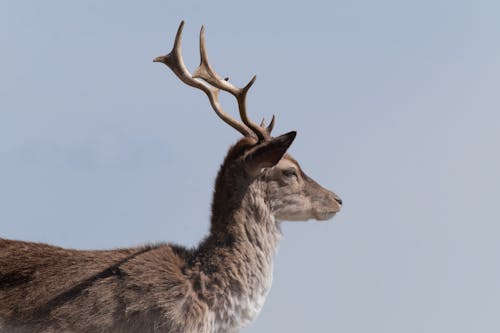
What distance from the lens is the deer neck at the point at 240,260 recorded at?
28.6ft

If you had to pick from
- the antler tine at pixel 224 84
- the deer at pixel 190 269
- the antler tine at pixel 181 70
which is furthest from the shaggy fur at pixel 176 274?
the antler tine at pixel 181 70

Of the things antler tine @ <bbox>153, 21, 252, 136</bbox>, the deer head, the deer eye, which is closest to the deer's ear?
the deer head

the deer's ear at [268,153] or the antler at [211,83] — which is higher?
the antler at [211,83]

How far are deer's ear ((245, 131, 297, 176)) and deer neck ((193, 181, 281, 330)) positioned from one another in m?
0.17

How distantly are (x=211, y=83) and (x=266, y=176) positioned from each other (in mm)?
1410

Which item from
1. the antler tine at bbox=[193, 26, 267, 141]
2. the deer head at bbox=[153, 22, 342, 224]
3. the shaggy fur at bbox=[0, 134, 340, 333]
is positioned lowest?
the shaggy fur at bbox=[0, 134, 340, 333]

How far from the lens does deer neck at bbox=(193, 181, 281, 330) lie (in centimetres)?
871

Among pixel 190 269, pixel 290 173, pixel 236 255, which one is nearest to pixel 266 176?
pixel 290 173

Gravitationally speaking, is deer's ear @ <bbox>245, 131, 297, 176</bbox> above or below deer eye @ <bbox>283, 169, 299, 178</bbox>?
above

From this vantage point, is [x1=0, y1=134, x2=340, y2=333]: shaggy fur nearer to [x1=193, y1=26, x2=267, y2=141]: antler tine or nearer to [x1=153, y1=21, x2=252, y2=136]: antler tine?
[x1=193, y1=26, x2=267, y2=141]: antler tine

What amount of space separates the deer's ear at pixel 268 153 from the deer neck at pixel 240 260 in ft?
0.57

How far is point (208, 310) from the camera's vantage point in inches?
339

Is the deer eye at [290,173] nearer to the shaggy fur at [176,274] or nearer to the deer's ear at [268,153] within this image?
the shaggy fur at [176,274]

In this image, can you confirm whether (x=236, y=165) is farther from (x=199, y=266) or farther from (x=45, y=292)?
(x=45, y=292)
